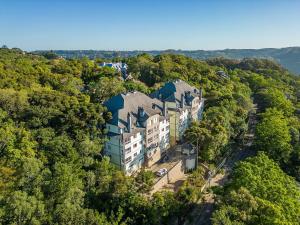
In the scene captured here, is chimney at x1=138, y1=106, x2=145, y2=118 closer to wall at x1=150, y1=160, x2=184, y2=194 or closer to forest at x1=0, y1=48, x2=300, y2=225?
forest at x1=0, y1=48, x2=300, y2=225

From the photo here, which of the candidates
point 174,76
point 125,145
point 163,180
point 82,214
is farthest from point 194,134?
point 174,76

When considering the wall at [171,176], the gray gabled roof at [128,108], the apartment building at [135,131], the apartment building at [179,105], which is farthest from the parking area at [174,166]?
the gray gabled roof at [128,108]

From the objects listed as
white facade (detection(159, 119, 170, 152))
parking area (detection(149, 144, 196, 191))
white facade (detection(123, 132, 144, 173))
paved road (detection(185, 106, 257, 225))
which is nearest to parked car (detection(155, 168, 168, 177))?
parking area (detection(149, 144, 196, 191))

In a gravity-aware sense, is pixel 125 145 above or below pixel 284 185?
above

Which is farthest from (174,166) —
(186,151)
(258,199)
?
(258,199)

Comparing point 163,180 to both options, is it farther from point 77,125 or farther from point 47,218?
point 47,218

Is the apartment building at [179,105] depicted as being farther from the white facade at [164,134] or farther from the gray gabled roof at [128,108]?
the gray gabled roof at [128,108]
